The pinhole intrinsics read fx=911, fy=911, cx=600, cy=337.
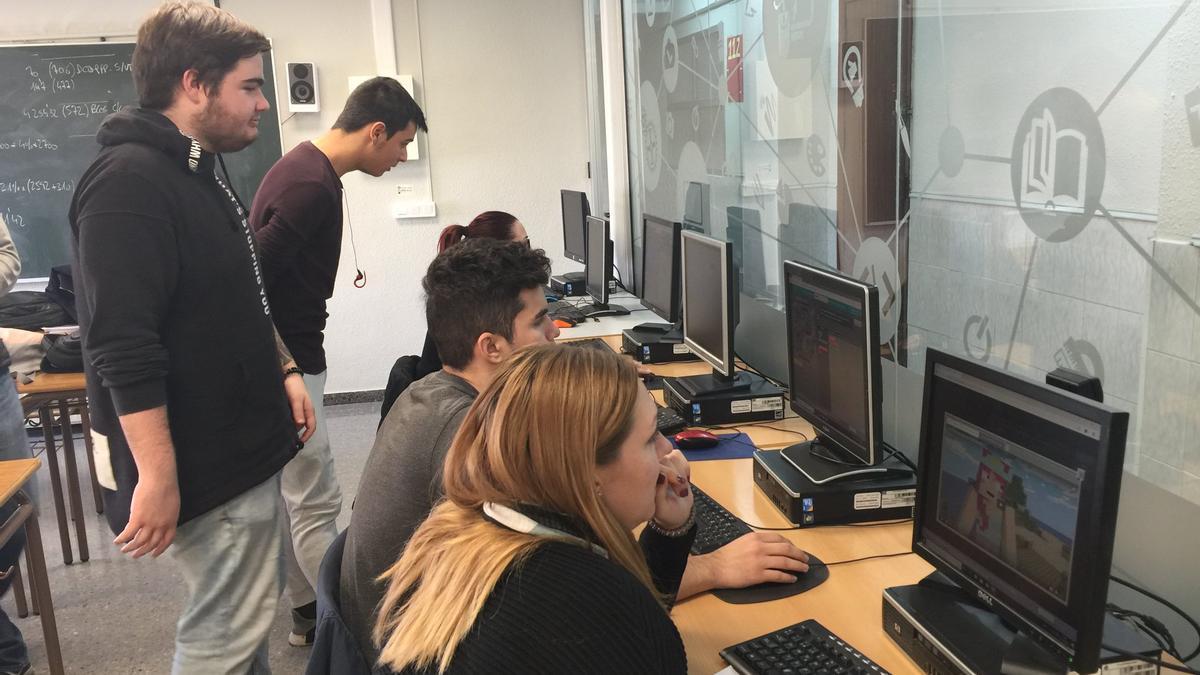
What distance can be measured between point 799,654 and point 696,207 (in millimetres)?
2610

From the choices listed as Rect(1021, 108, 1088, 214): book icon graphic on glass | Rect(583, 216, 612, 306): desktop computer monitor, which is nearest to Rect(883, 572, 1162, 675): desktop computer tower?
Rect(1021, 108, 1088, 214): book icon graphic on glass

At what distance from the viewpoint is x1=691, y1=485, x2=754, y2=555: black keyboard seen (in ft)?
5.69

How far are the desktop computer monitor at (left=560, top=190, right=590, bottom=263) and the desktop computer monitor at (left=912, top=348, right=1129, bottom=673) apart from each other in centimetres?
328

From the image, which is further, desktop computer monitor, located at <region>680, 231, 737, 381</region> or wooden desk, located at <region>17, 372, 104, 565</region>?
wooden desk, located at <region>17, 372, 104, 565</region>

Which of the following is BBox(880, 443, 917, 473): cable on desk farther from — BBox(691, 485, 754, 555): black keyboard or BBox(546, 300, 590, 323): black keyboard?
BBox(546, 300, 590, 323): black keyboard

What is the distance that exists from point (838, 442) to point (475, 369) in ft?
2.48

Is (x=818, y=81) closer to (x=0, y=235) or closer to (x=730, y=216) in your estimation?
(x=730, y=216)

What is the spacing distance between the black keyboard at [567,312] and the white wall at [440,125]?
1316 mm

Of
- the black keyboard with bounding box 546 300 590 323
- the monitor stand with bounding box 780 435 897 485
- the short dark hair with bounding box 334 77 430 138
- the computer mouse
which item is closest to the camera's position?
the monitor stand with bounding box 780 435 897 485

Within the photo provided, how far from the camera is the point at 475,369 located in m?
1.76

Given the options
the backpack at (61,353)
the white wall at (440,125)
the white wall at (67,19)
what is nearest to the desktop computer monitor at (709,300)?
the backpack at (61,353)

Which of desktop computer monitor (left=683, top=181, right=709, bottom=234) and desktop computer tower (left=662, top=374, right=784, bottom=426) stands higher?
desktop computer monitor (left=683, top=181, right=709, bottom=234)

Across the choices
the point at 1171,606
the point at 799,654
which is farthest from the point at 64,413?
the point at 1171,606

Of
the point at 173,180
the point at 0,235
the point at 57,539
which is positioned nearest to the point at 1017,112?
the point at 173,180
